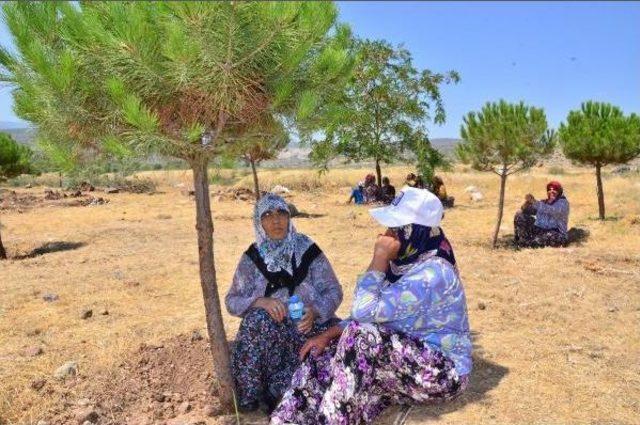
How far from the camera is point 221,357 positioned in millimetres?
3705

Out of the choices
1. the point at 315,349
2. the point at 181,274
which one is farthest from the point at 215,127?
the point at 181,274

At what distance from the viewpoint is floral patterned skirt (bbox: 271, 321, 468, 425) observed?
3.11 m

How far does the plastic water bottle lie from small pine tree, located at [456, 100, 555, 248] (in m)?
7.06

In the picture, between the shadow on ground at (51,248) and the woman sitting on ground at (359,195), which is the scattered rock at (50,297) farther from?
the woman sitting on ground at (359,195)

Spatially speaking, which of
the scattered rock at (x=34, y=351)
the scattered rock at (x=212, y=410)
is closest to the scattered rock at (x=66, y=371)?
the scattered rock at (x=34, y=351)

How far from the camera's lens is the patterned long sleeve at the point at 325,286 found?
380 cm

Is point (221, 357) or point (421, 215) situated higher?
point (421, 215)

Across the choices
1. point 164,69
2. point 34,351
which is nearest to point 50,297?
point 34,351

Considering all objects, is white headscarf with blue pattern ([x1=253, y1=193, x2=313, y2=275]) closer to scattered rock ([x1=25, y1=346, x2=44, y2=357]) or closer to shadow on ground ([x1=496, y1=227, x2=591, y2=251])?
scattered rock ([x1=25, y1=346, x2=44, y2=357])

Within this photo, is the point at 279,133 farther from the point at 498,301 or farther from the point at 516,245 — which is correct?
the point at 516,245

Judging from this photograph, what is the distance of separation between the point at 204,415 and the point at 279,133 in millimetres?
1938

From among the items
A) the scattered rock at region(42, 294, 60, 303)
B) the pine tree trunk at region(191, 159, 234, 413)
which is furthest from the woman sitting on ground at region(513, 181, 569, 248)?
the scattered rock at region(42, 294, 60, 303)

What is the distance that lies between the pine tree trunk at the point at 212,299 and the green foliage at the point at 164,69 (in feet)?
1.37

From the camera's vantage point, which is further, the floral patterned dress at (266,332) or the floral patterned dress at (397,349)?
the floral patterned dress at (266,332)
